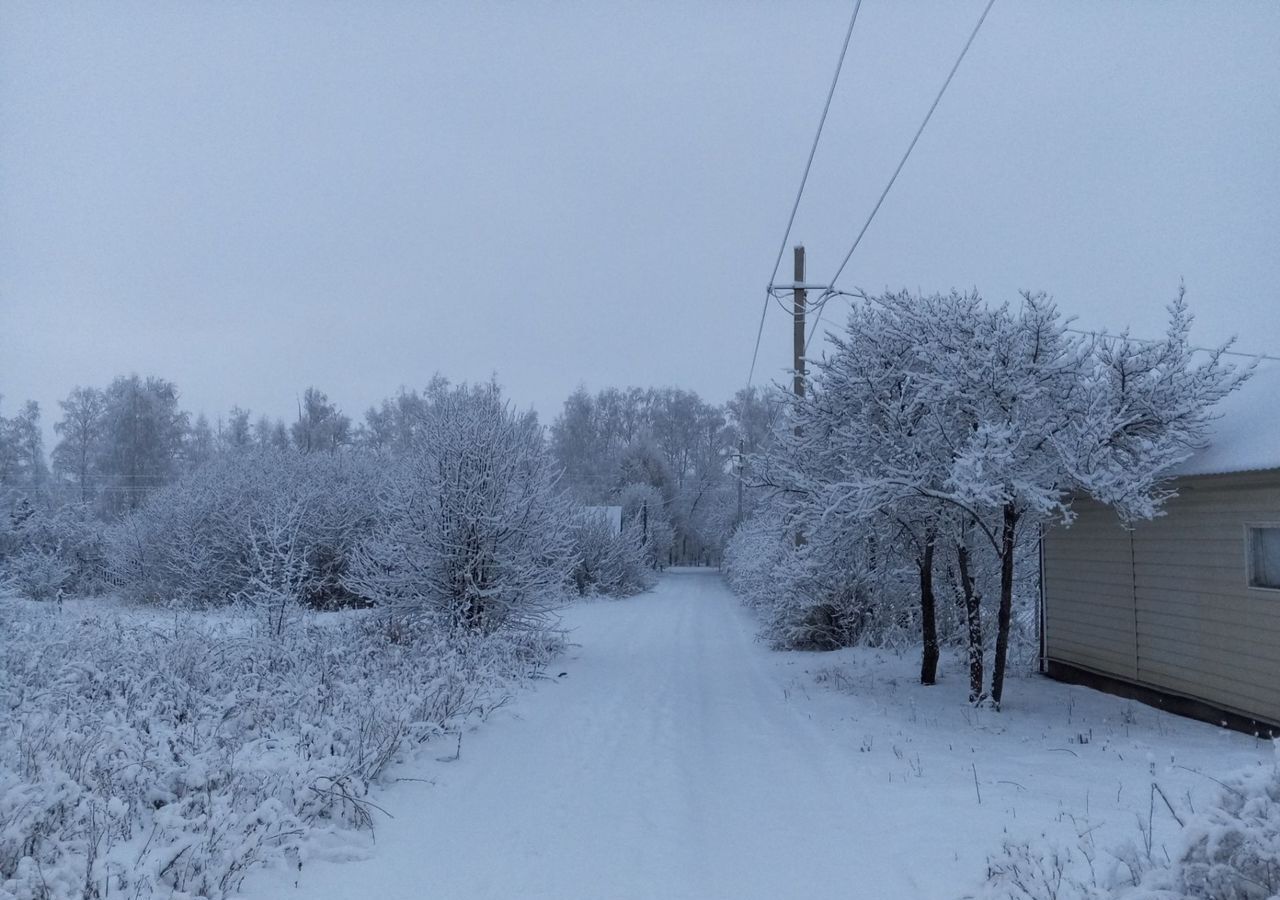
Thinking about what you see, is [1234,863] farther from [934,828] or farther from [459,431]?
[459,431]

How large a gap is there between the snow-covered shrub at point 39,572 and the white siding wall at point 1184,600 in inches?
895

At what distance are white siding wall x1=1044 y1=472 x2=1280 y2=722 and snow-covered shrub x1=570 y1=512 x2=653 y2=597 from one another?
853 inches

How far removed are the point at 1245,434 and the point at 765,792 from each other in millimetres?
6535

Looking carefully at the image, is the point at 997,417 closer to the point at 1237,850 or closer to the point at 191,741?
the point at 1237,850

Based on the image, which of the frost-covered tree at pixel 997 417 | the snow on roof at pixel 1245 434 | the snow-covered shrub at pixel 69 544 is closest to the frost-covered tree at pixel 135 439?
the snow-covered shrub at pixel 69 544

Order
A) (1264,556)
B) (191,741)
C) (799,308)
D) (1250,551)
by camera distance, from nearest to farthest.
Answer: (191,741) → (1264,556) → (1250,551) → (799,308)

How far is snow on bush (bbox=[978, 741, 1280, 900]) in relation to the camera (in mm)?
Answer: 3207

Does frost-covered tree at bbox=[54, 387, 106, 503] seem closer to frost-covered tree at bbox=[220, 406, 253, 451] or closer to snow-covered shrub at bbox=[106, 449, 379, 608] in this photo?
frost-covered tree at bbox=[220, 406, 253, 451]

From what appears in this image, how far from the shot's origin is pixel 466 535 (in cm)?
1345

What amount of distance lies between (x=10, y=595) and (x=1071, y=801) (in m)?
12.2

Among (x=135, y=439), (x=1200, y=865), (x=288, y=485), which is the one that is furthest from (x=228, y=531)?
(x=135, y=439)

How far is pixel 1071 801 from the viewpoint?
5.91 m

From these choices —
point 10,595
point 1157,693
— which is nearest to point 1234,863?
point 1157,693

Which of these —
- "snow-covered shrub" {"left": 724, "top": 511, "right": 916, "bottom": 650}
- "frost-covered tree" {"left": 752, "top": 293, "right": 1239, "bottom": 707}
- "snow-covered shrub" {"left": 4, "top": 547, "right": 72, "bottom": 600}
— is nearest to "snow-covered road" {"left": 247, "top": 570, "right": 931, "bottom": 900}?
"frost-covered tree" {"left": 752, "top": 293, "right": 1239, "bottom": 707}
